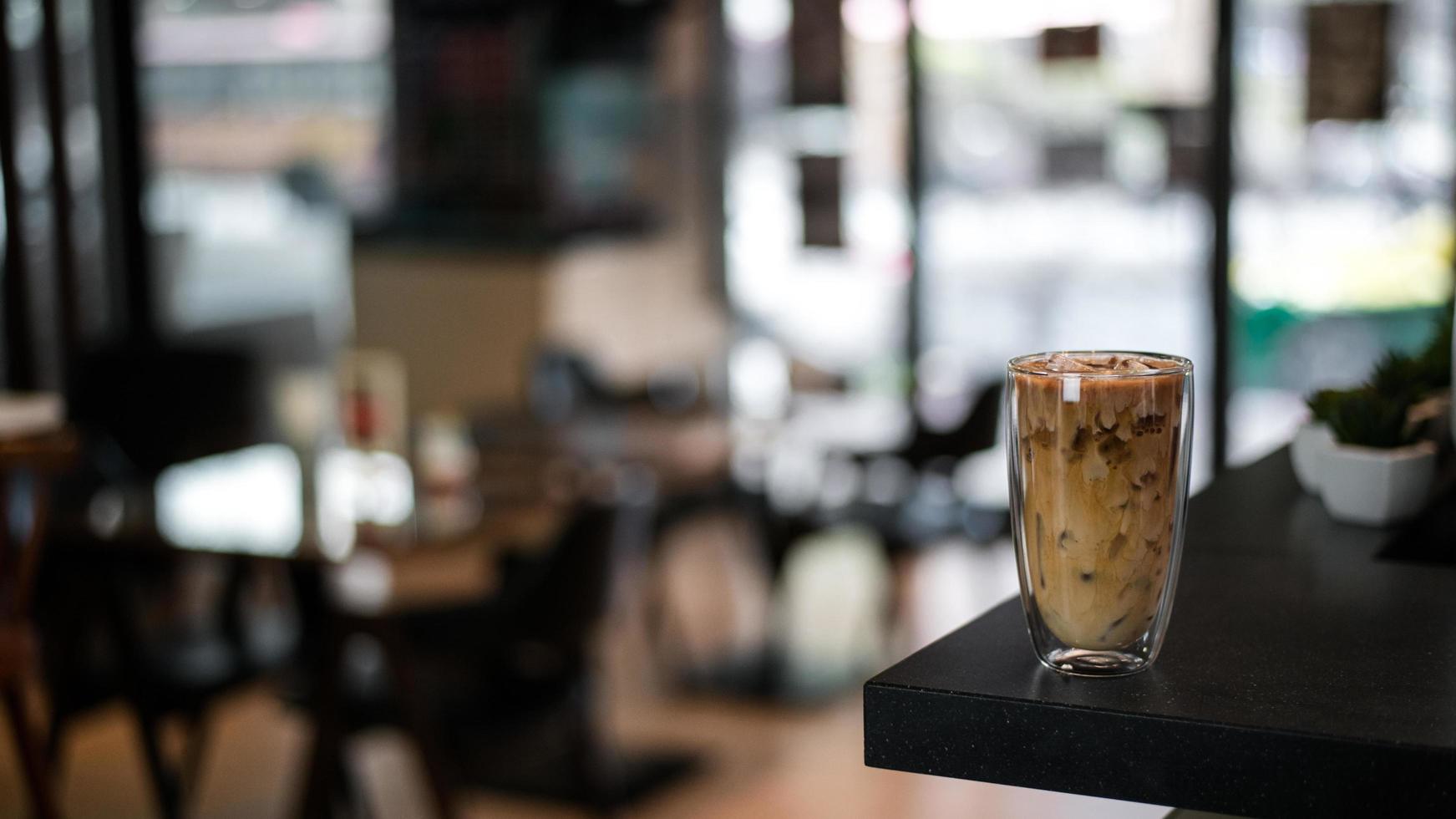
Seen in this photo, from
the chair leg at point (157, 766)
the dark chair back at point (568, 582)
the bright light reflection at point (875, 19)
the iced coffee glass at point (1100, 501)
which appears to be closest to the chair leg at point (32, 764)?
the chair leg at point (157, 766)

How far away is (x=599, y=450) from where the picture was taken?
423 cm

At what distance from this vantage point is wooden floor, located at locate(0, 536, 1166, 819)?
3.78 metres

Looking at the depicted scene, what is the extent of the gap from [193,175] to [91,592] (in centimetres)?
314

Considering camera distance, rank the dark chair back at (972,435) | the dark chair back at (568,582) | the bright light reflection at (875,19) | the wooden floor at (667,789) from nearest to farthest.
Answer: the dark chair back at (568,582)
the wooden floor at (667,789)
the dark chair back at (972,435)
the bright light reflection at (875,19)

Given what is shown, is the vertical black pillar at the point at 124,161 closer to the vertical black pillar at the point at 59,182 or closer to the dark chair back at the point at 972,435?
the vertical black pillar at the point at 59,182

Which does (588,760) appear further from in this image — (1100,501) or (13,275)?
(13,275)

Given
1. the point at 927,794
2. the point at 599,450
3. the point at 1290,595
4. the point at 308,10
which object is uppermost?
the point at 308,10

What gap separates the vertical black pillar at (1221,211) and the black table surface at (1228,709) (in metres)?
4.72

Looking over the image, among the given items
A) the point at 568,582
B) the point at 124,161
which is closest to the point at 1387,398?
the point at 568,582

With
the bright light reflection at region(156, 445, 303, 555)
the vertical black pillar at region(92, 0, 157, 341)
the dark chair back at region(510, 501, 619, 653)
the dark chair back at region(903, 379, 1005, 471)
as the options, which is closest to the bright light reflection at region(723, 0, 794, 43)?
the dark chair back at region(903, 379, 1005, 471)

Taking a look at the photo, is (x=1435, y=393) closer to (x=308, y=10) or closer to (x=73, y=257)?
(x=73, y=257)

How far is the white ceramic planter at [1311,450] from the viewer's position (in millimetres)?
1445

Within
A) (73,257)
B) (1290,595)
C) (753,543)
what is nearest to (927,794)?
(753,543)

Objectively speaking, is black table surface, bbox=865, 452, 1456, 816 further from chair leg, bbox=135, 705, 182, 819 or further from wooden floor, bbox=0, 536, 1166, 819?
chair leg, bbox=135, 705, 182, 819
